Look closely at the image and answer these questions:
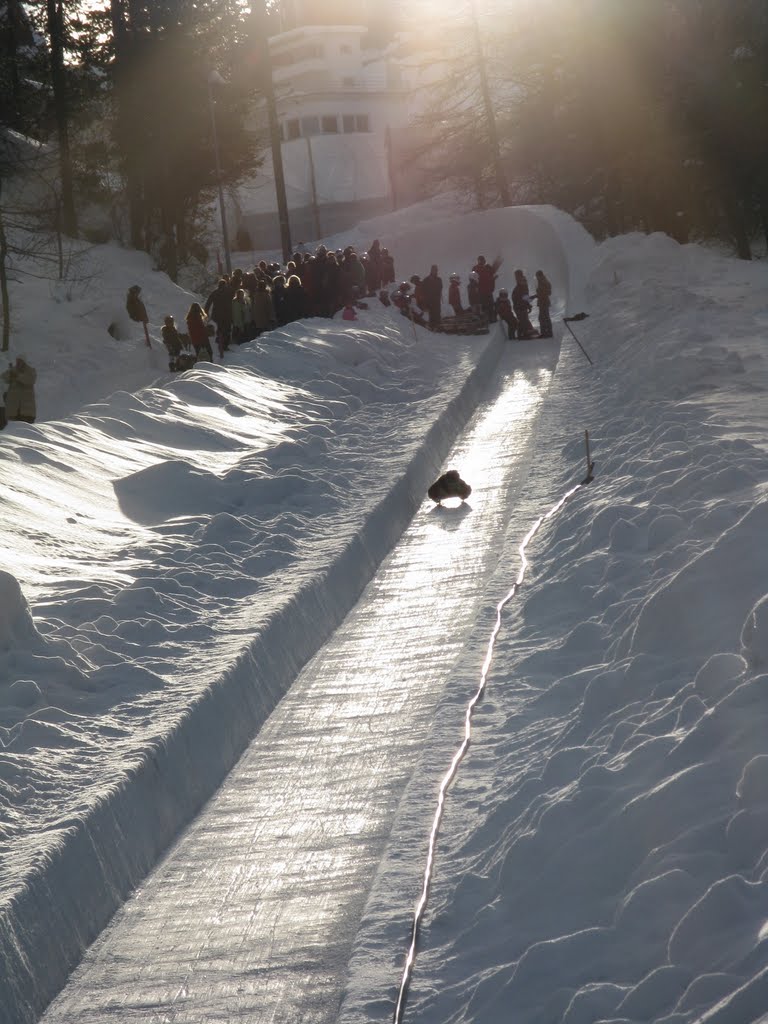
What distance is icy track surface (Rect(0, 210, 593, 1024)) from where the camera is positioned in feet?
20.9

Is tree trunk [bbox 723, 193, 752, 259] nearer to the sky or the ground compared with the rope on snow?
nearer to the sky

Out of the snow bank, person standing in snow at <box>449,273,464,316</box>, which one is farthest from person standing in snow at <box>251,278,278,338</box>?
the snow bank

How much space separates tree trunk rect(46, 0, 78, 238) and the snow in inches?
699

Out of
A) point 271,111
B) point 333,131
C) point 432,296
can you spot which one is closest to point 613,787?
point 432,296

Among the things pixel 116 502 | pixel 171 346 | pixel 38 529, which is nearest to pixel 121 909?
pixel 38 529

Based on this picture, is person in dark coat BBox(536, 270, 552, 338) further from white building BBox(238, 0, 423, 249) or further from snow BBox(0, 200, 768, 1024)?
white building BBox(238, 0, 423, 249)

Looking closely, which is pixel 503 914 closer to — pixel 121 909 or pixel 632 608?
pixel 121 909

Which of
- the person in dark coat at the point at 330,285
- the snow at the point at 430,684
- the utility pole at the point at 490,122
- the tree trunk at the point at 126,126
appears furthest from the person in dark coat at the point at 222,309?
the utility pole at the point at 490,122

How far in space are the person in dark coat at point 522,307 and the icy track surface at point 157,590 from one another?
705 centimetres

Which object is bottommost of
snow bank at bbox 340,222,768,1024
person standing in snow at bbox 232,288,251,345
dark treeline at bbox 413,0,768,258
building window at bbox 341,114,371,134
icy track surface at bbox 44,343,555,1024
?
icy track surface at bbox 44,343,555,1024

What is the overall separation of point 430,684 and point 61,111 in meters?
27.3

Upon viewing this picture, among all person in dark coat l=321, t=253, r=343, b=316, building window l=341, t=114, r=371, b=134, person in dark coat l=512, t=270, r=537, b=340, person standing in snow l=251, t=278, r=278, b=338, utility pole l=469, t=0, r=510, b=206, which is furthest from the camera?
building window l=341, t=114, r=371, b=134

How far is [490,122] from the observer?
48062mm

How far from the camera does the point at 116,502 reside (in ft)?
38.7
